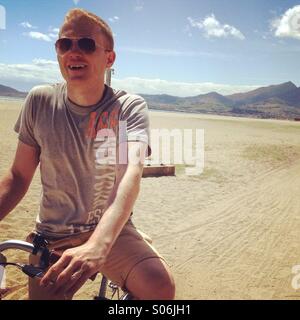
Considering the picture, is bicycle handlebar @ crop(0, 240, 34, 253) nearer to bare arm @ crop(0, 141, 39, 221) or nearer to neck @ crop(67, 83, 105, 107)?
bare arm @ crop(0, 141, 39, 221)

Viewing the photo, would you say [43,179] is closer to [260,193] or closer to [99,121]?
[99,121]

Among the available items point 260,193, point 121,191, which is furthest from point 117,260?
point 260,193

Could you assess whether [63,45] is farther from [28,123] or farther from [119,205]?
[119,205]

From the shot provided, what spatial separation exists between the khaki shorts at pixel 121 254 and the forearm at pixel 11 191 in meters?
0.29

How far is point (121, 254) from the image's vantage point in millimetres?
1725

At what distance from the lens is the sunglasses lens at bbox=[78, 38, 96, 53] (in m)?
1.82

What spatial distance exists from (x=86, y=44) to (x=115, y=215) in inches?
35.9

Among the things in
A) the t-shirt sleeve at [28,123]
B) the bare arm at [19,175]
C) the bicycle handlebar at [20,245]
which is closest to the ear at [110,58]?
the t-shirt sleeve at [28,123]

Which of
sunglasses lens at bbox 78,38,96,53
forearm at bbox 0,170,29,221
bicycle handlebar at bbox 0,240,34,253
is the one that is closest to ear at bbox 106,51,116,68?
sunglasses lens at bbox 78,38,96,53

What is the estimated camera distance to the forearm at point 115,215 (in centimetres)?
129

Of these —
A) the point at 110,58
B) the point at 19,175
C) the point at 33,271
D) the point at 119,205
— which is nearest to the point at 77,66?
the point at 110,58

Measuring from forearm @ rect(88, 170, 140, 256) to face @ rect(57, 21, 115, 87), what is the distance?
0.60 meters

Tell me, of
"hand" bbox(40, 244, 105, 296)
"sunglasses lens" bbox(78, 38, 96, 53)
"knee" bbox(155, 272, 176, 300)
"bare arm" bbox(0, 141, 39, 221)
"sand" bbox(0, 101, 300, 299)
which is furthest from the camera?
"sand" bbox(0, 101, 300, 299)
